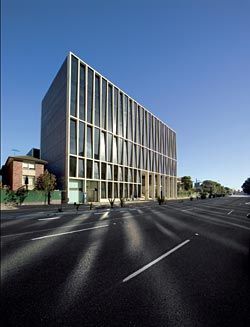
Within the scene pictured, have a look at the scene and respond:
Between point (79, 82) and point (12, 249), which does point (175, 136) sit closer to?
point (79, 82)

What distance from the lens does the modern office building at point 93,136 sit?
52.9 meters

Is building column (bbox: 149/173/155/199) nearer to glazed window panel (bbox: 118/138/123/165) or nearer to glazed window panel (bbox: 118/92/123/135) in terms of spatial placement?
glazed window panel (bbox: 118/138/123/165)

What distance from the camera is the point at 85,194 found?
53562 millimetres

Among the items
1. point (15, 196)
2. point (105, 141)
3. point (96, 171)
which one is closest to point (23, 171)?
point (15, 196)

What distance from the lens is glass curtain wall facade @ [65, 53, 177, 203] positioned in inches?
2099

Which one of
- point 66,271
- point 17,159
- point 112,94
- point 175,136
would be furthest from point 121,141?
point 66,271

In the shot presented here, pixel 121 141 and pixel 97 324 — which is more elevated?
pixel 121 141

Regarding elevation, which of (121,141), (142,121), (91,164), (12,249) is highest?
(142,121)

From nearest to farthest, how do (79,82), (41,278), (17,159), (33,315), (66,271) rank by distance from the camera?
(33,315) < (41,278) < (66,271) < (17,159) < (79,82)

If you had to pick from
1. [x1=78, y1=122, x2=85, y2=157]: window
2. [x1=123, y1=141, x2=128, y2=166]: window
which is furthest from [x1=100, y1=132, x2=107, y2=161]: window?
[x1=123, y1=141, x2=128, y2=166]: window

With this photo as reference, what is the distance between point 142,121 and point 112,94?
18610mm

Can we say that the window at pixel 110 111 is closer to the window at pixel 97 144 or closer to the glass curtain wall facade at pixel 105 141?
the glass curtain wall facade at pixel 105 141

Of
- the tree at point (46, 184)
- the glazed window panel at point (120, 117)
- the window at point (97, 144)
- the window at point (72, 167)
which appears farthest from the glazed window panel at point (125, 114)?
the tree at point (46, 184)

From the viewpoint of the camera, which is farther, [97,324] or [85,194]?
[85,194]
